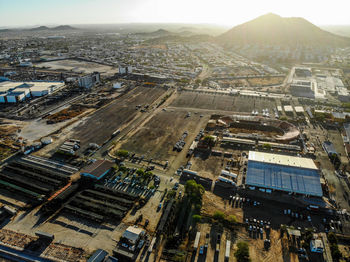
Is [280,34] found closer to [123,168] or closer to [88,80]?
[88,80]

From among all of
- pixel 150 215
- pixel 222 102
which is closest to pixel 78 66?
pixel 222 102

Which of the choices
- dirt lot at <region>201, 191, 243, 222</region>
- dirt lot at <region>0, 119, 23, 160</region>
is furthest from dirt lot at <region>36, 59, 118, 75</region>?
dirt lot at <region>201, 191, 243, 222</region>

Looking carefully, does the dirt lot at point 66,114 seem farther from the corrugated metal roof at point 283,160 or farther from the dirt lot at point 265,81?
the dirt lot at point 265,81

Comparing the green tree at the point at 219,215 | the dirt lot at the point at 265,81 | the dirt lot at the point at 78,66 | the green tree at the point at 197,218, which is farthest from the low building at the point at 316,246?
the dirt lot at the point at 78,66

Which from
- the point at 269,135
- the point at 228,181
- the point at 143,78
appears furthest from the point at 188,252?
the point at 143,78

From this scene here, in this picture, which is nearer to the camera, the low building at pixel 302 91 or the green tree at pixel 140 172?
the green tree at pixel 140 172

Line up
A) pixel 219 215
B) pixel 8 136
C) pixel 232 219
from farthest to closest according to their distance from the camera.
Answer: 1. pixel 8 136
2. pixel 219 215
3. pixel 232 219
